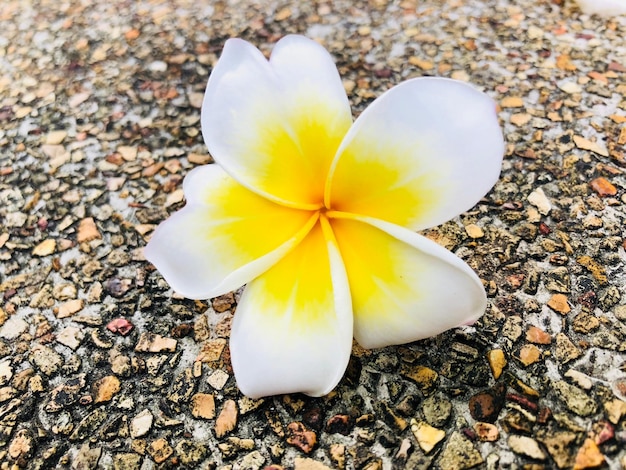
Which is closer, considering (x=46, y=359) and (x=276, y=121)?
(x=276, y=121)

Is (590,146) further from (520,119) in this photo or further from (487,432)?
(487,432)

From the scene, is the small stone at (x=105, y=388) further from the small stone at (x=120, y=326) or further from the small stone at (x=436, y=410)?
the small stone at (x=436, y=410)

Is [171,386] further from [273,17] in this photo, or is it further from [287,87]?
[273,17]

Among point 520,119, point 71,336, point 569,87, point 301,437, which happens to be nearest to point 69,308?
point 71,336

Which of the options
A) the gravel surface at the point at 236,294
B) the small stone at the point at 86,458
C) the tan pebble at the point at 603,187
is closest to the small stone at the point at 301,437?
the gravel surface at the point at 236,294

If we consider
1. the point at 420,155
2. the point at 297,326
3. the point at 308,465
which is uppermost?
the point at 420,155

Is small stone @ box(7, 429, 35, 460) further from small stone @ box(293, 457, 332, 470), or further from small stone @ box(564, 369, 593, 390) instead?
small stone @ box(564, 369, 593, 390)
